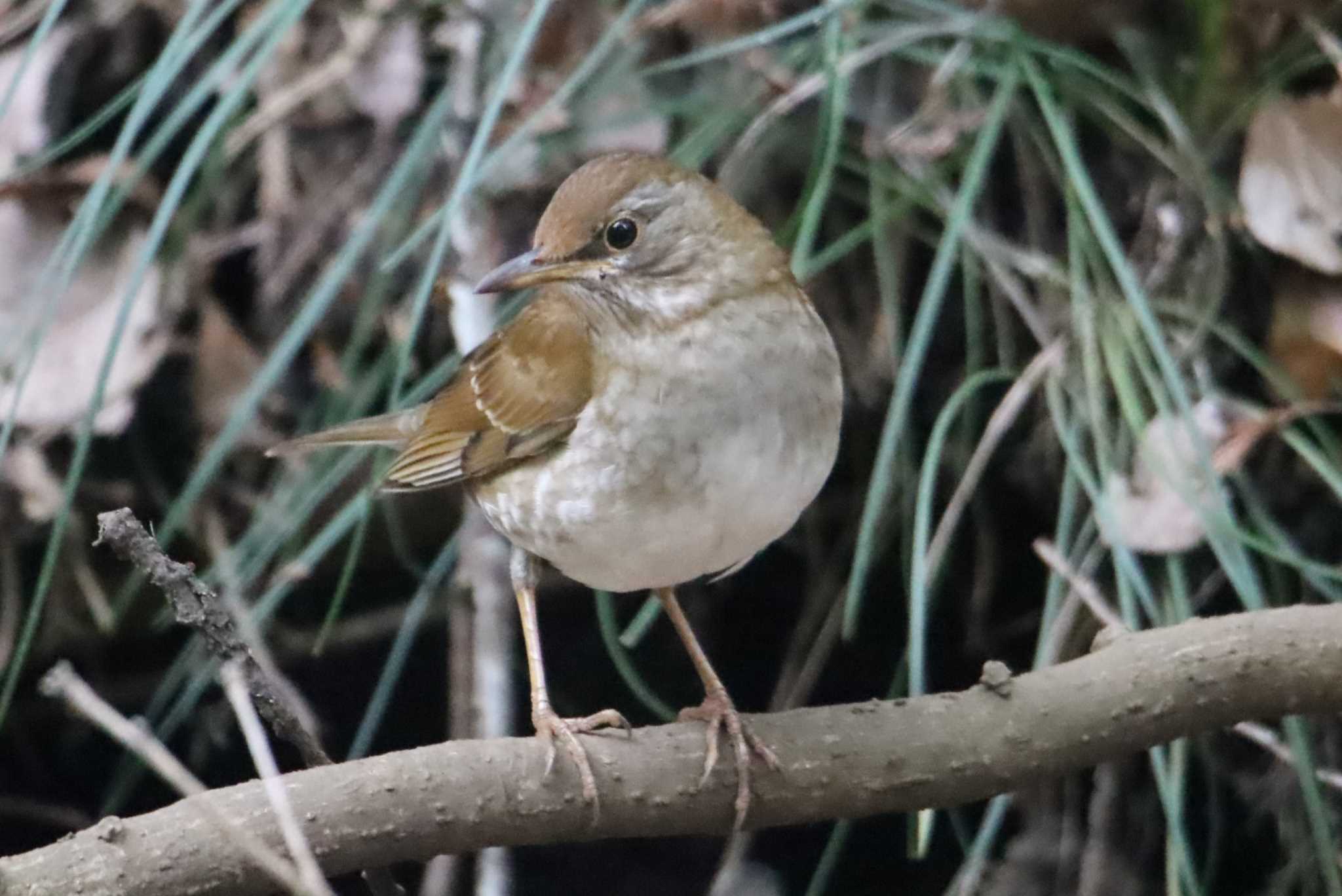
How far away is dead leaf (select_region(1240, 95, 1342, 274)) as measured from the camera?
245 centimetres

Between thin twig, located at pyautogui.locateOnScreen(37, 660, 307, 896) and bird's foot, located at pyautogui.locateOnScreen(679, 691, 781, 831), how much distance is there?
47 cm

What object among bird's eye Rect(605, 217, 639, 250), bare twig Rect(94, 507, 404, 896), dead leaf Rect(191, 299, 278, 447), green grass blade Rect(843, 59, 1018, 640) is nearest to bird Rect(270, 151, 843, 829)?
bird's eye Rect(605, 217, 639, 250)

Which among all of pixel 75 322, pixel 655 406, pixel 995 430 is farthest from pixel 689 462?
pixel 75 322

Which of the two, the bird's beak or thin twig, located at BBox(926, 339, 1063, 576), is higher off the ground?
thin twig, located at BBox(926, 339, 1063, 576)

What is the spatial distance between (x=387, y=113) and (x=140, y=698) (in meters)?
1.14

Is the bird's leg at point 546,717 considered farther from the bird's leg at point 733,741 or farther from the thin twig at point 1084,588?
the thin twig at point 1084,588

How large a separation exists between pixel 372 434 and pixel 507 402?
0.37 meters

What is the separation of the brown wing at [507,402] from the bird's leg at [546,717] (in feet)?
0.45

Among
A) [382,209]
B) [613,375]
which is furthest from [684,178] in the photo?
[382,209]

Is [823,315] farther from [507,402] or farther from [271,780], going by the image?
[271,780]

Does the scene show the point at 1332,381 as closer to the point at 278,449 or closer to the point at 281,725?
the point at 278,449

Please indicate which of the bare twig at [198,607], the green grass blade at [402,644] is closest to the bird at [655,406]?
the bare twig at [198,607]

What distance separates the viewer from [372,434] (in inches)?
88.4

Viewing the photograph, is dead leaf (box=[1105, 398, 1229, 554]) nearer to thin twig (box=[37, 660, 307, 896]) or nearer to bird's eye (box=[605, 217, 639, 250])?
bird's eye (box=[605, 217, 639, 250])
